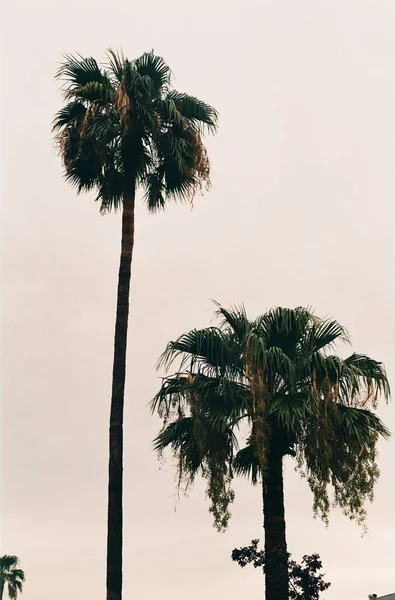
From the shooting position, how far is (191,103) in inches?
877

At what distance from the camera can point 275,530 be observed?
19641mm

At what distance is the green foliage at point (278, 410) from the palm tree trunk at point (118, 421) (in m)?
2.12

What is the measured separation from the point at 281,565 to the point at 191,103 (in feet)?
39.4

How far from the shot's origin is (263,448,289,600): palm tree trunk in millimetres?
19172

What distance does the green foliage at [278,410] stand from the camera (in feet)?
63.1

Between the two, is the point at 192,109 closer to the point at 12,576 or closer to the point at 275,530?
the point at 275,530

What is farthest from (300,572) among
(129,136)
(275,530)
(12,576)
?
(12,576)

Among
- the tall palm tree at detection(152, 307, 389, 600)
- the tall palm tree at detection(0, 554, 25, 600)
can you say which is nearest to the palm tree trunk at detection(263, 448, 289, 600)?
the tall palm tree at detection(152, 307, 389, 600)

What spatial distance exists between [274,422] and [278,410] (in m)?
0.80

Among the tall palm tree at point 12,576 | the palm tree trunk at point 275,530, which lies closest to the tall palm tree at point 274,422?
the palm tree trunk at point 275,530

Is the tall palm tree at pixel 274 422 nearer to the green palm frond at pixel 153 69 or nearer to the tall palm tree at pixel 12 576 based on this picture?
the green palm frond at pixel 153 69

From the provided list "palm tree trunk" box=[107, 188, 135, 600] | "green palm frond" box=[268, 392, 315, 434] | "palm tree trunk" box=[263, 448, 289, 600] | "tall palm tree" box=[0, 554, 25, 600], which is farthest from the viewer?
"tall palm tree" box=[0, 554, 25, 600]

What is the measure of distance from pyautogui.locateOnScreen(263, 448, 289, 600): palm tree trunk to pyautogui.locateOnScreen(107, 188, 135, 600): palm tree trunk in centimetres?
405

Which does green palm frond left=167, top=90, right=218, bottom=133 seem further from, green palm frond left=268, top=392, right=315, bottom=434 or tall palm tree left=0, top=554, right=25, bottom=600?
tall palm tree left=0, top=554, right=25, bottom=600
